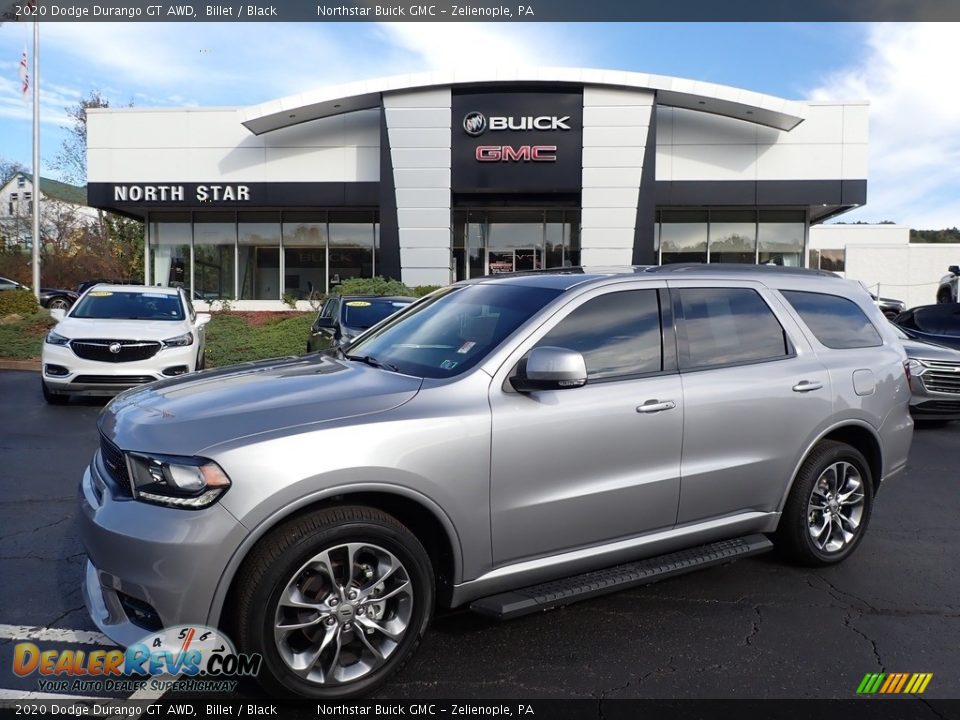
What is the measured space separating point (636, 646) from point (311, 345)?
29.7 ft

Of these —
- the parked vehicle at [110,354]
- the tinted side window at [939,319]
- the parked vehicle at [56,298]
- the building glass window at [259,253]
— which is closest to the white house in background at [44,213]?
the parked vehicle at [56,298]

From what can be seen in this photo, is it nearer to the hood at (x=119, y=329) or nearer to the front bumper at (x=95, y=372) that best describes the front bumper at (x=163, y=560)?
the front bumper at (x=95, y=372)

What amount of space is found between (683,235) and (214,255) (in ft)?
53.8

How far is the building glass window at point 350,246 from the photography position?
25797mm

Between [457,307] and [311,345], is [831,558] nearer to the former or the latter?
[457,307]

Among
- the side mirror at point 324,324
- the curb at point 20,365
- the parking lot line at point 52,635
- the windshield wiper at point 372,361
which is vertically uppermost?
the side mirror at point 324,324

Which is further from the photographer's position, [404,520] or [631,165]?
[631,165]

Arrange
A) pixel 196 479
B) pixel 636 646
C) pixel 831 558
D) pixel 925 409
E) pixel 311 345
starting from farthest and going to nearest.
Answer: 1. pixel 311 345
2. pixel 925 409
3. pixel 831 558
4. pixel 636 646
5. pixel 196 479

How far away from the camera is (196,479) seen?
2812 mm

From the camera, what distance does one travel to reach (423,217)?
Result: 909 inches

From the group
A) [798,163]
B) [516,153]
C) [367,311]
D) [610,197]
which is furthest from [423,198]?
[367,311]

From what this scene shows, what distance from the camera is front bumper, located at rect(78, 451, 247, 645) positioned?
2756 millimetres

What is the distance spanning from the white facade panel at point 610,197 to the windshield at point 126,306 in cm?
1449

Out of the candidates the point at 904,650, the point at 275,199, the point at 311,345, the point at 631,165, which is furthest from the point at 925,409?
the point at 275,199
